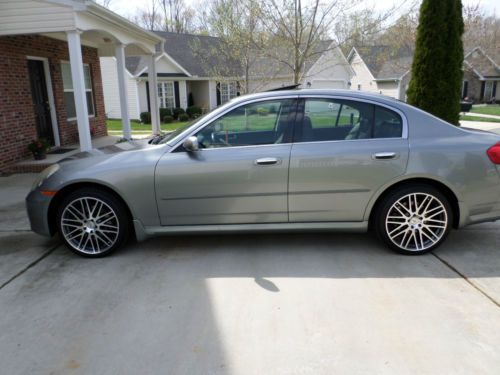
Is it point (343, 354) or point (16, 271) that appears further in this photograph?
point (16, 271)

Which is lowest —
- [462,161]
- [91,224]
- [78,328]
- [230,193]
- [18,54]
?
[78,328]

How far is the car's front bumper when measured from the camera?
421cm

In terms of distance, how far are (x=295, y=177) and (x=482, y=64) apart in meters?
43.5

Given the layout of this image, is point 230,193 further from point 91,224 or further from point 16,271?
point 16,271

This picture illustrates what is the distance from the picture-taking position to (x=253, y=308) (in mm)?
3240

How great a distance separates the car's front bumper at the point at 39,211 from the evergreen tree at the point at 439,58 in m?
7.91

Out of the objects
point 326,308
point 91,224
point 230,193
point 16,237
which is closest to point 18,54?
point 16,237

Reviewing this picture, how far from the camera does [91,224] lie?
4242 mm

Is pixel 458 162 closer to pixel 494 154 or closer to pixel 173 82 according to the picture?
pixel 494 154

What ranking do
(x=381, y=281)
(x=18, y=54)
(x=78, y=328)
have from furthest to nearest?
(x=18, y=54), (x=381, y=281), (x=78, y=328)

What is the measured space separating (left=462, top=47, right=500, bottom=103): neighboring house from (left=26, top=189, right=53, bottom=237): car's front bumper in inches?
1649

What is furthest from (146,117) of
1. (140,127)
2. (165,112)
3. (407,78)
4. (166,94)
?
(407,78)

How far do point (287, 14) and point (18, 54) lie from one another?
620 centimetres

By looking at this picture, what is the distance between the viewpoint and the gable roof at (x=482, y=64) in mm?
37797
